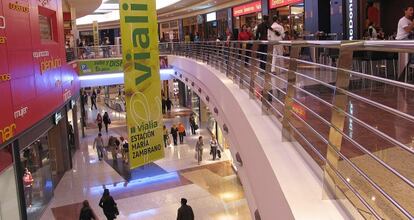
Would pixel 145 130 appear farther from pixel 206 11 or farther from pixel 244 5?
pixel 206 11

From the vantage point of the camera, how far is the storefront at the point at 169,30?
4064 cm

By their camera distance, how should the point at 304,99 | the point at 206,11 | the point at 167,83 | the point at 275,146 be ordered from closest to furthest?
the point at 275,146 < the point at 304,99 < the point at 206,11 < the point at 167,83

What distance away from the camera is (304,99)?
609 centimetres

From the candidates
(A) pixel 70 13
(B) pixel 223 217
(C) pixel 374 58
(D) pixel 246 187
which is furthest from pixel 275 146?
(A) pixel 70 13

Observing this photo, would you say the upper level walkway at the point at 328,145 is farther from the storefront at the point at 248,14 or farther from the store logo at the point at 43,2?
the storefront at the point at 248,14

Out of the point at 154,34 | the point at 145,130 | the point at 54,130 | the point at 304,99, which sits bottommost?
the point at 54,130

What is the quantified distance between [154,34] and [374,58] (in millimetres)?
4799

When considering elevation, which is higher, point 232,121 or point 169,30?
point 169,30

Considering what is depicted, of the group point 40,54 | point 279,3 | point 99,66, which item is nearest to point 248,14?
point 279,3

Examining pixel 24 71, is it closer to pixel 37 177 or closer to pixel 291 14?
pixel 37 177

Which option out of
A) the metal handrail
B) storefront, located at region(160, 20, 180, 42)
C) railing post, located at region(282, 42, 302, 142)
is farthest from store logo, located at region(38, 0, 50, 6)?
storefront, located at region(160, 20, 180, 42)

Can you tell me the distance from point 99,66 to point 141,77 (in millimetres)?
15453

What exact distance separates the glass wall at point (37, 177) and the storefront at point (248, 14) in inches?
506

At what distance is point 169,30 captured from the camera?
140ft
